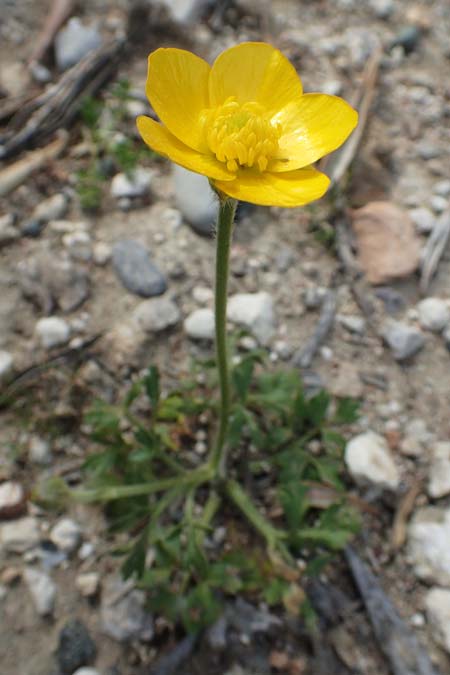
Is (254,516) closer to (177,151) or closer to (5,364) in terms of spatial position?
(5,364)

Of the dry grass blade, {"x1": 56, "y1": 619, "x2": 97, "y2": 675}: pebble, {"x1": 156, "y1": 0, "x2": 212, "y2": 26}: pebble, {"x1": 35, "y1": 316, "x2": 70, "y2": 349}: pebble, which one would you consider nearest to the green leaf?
{"x1": 35, "y1": 316, "x2": 70, "y2": 349}: pebble

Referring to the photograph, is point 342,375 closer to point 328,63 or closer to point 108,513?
point 108,513

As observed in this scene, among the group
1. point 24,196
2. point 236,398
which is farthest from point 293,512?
point 24,196

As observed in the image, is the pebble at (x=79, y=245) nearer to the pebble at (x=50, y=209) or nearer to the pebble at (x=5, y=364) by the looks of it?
the pebble at (x=50, y=209)

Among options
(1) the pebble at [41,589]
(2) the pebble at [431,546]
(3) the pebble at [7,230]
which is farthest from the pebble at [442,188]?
(1) the pebble at [41,589]

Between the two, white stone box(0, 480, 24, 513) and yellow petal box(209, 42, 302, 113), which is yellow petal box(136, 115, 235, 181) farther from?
white stone box(0, 480, 24, 513)

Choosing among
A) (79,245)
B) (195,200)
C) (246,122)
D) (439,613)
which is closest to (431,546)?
(439,613)

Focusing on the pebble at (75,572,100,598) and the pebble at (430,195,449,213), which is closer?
the pebble at (75,572,100,598)
